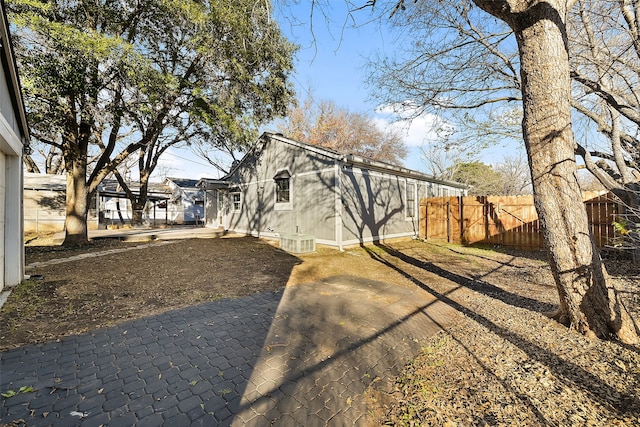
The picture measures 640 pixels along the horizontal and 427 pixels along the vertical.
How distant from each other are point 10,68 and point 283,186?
8.55m

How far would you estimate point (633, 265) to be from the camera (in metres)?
7.27

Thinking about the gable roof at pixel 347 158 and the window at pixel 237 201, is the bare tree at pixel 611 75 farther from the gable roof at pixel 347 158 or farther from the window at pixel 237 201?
the window at pixel 237 201

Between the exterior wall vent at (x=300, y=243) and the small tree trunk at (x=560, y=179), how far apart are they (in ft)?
23.0

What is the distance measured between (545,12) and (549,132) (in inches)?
57.2

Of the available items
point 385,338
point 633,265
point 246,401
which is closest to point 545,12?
point 385,338

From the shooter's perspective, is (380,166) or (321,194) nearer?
(321,194)

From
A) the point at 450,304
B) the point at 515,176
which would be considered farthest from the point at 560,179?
the point at 515,176

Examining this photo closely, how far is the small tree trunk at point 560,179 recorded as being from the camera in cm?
330

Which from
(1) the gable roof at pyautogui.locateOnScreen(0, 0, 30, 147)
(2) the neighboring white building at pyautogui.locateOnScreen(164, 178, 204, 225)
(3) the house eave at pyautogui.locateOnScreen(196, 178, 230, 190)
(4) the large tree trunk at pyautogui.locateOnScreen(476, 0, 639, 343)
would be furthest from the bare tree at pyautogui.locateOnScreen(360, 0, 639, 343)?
(2) the neighboring white building at pyautogui.locateOnScreen(164, 178, 204, 225)

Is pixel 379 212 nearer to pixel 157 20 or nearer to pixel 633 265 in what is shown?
pixel 633 265

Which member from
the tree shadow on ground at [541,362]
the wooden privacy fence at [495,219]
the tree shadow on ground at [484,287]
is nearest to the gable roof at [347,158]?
the wooden privacy fence at [495,219]

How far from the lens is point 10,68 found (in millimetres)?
4434

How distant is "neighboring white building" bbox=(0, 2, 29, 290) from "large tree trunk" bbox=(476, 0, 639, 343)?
7.50 m

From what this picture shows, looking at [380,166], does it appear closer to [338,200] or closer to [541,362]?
[338,200]
